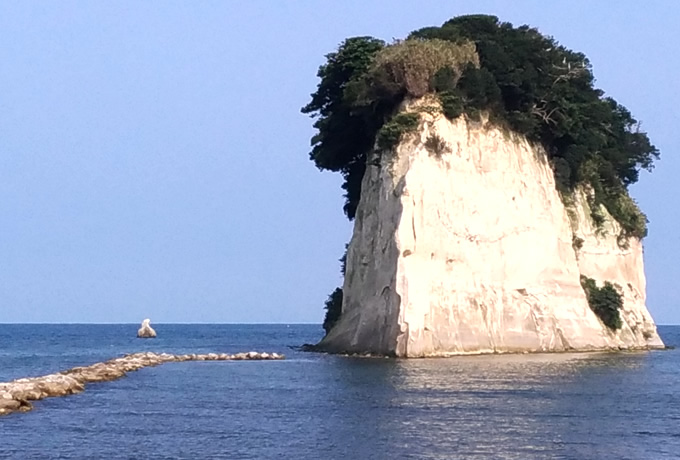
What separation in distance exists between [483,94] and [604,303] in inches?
540

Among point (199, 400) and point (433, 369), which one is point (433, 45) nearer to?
point (433, 369)

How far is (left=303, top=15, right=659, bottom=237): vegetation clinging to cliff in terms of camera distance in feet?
190

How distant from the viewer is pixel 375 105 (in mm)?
60125

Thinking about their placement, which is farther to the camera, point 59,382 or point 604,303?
point 604,303

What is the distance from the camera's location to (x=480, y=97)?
58781 mm

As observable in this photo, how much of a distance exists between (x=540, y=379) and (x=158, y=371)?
1780 centimetres

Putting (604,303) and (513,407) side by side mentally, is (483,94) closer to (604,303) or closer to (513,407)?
(604,303)

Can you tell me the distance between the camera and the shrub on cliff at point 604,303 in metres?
64.2

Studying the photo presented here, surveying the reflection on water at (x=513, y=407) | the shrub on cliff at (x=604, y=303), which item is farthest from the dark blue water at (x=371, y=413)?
the shrub on cliff at (x=604, y=303)

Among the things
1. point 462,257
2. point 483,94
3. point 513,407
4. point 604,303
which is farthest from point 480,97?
point 513,407

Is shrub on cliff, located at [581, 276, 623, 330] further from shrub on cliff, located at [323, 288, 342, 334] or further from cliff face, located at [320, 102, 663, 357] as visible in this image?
shrub on cliff, located at [323, 288, 342, 334]

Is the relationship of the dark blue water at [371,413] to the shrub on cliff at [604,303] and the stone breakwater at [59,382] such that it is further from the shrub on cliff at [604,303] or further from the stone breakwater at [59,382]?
the shrub on cliff at [604,303]

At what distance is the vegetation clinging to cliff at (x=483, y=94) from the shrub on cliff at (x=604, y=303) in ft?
18.6

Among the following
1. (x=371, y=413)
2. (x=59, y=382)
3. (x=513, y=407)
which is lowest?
(x=371, y=413)
